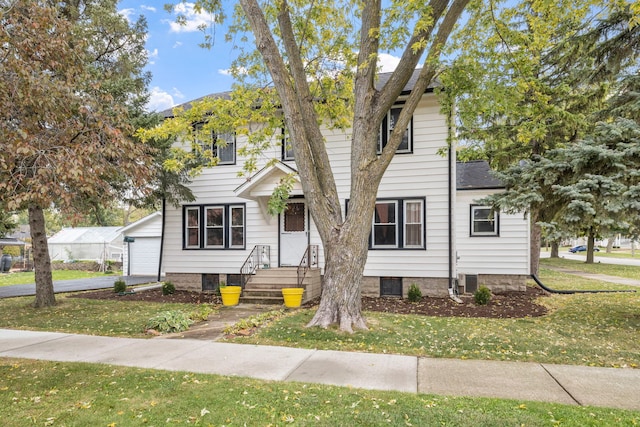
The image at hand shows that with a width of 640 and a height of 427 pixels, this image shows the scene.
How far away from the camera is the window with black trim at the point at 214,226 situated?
13.2 m

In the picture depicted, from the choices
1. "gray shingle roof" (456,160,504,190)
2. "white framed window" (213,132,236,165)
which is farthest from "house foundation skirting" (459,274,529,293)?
"white framed window" (213,132,236,165)

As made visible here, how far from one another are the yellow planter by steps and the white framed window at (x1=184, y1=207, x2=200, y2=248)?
4.95 meters

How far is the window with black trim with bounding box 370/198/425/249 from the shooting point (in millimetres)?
11789

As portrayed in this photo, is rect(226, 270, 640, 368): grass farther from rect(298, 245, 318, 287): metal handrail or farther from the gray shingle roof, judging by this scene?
the gray shingle roof

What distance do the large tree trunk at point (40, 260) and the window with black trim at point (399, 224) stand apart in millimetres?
9264

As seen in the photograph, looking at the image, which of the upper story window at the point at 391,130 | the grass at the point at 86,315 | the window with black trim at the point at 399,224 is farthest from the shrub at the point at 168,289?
the upper story window at the point at 391,130

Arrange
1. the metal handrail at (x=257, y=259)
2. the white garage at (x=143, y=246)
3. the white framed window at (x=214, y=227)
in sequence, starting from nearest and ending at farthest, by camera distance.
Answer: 1. the metal handrail at (x=257, y=259)
2. the white framed window at (x=214, y=227)
3. the white garage at (x=143, y=246)

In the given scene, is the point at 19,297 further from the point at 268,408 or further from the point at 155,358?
the point at 268,408

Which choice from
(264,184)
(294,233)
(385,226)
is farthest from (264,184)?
→ (385,226)

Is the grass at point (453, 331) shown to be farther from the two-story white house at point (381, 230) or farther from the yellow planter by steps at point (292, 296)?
the two-story white house at point (381, 230)

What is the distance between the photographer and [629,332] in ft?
24.2

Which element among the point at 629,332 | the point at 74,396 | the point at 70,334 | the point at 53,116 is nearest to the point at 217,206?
the point at 70,334

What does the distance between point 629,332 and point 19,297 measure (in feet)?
54.4

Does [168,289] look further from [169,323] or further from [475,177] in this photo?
[475,177]
